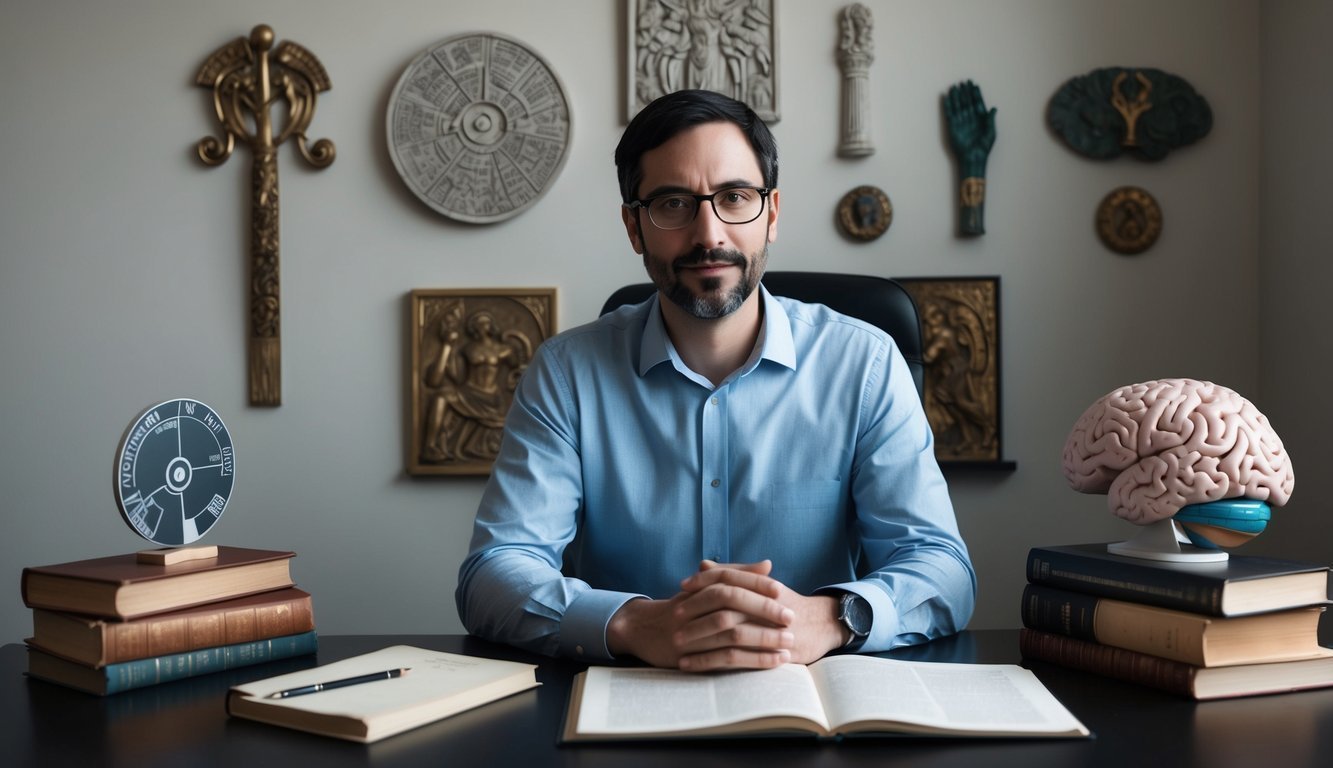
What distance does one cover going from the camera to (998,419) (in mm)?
2715

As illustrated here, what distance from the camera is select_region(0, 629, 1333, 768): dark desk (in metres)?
0.88

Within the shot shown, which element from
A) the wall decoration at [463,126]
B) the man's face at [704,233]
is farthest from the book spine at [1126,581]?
the wall decoration at [463,126]

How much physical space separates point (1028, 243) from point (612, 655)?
191 cm

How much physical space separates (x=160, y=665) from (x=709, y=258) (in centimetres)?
89

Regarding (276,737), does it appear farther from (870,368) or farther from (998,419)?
(998,419)

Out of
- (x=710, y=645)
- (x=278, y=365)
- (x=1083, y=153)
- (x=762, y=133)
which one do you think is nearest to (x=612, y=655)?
(x=710, y=645)

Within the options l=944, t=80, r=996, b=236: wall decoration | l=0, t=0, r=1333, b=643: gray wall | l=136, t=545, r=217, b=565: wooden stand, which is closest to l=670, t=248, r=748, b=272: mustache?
l=136, t=545, r=217, b=565: wooden stand

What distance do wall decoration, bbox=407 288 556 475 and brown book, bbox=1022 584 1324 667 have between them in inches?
71.4

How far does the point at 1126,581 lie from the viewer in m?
1.13

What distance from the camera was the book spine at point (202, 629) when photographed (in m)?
1.13

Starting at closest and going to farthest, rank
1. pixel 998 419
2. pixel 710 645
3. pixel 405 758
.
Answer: pixel 405 758
pixel 710 645
pixel 998 419

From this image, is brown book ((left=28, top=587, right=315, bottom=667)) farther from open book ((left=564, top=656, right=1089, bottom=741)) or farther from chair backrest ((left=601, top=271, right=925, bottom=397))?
chair backrest ((left=601, top=271, right=925, bottom=397))

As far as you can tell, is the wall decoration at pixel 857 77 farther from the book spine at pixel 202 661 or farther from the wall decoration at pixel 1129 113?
the book spine at pixel 202 661

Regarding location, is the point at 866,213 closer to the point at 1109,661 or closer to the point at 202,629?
the point at 1109,661
